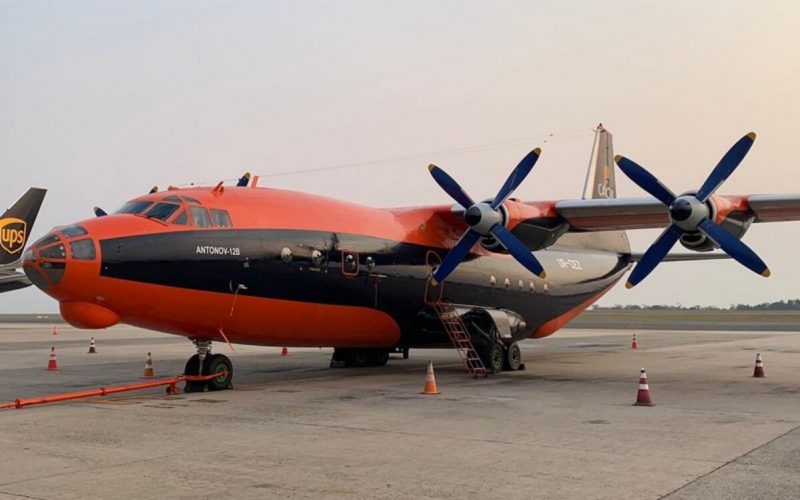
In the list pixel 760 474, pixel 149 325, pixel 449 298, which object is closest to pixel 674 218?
pixel 449 298

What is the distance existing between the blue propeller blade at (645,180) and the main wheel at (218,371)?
10.2 meters

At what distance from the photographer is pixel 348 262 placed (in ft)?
59.4

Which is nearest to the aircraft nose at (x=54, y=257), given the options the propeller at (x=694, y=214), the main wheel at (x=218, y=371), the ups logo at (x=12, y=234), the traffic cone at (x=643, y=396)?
the main wheel at (x=218, y=371)

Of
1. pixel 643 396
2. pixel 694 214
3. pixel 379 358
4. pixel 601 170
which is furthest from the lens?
pixel 601 170

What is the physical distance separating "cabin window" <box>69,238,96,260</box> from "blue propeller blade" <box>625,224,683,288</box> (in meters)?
12.0

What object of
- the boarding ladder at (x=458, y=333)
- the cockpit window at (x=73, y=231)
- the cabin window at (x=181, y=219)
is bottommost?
the boarding ladder at (x=458, y=333)

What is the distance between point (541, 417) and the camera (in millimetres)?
12680

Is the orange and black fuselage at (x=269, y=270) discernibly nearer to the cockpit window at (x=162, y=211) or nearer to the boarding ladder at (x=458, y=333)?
the cockpit window at (x=162, y=211)

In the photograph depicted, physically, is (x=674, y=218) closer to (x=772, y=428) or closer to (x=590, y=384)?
(x=590, y=384)

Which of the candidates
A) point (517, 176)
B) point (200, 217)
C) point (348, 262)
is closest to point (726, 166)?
point (517, 176)

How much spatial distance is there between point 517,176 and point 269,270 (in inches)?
277

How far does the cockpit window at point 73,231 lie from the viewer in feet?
45.9

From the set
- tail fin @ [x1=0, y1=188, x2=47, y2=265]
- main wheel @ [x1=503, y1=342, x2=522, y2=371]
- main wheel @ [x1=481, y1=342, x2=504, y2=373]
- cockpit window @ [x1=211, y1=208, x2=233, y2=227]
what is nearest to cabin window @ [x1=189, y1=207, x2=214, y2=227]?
cockpit window @ [x1=211, y1=208, x2=233, y2=227]

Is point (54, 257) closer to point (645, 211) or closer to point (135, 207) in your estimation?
point (135, 207)
